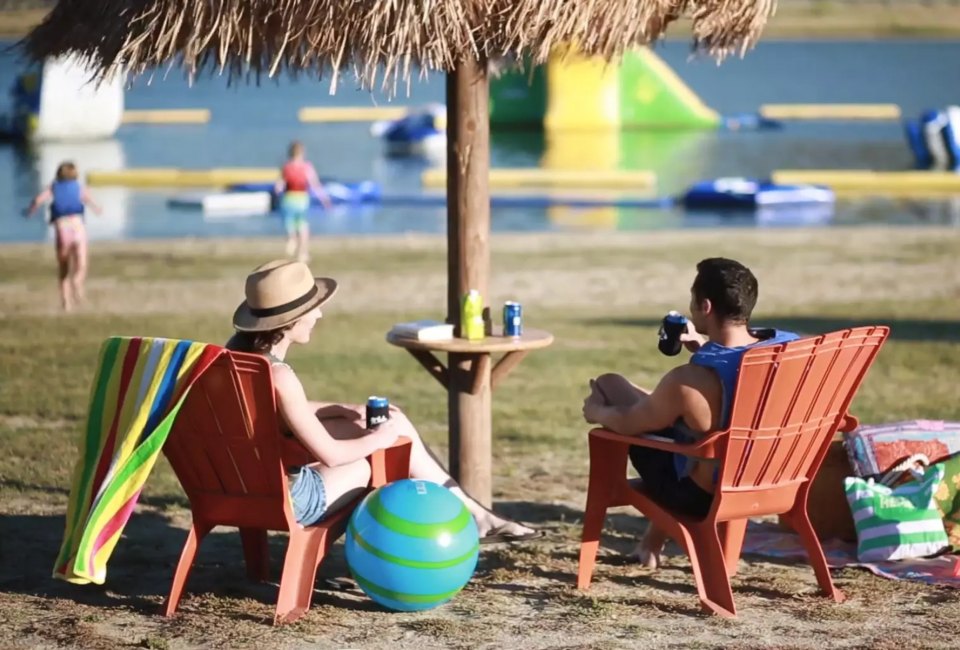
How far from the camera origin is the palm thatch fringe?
5.55 m

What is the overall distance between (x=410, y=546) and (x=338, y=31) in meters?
1.84

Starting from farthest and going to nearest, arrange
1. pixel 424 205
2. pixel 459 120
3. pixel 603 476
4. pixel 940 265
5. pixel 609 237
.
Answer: pixel 424 205 < pixel 609 237 < pixel 940 265 < pixel 459 120 < pixel 603 476

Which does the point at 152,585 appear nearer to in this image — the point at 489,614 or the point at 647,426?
the point at 489,614

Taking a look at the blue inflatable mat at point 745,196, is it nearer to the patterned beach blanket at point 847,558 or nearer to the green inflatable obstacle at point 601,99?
the green inflatable obstacle at point 601,99

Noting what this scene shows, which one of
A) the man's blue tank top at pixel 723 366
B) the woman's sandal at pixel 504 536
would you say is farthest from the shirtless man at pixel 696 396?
the woman's sandal at pixel 504 536

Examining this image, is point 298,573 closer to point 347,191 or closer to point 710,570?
point 710,570

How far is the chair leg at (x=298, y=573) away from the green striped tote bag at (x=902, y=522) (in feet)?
6.62

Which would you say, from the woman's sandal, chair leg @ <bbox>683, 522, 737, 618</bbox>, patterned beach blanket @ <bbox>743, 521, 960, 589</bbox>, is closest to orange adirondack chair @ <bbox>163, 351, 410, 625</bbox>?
the woman's sandal

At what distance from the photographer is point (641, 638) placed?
16.3ft

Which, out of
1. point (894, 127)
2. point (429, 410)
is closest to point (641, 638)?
point (429, 410)

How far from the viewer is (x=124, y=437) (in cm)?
503

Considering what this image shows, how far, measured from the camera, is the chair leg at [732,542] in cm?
567

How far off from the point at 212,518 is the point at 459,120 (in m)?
1.95

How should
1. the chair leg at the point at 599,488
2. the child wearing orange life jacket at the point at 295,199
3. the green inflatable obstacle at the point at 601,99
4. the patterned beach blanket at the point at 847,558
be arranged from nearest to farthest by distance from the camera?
1. the chair leg at the point at 599,488
2. the patterned beach blanket at the point at 847,558
3. the child wearing orange life jacket at the point at 295,199
4. the green inflatable obstacle at the point at 601,99
